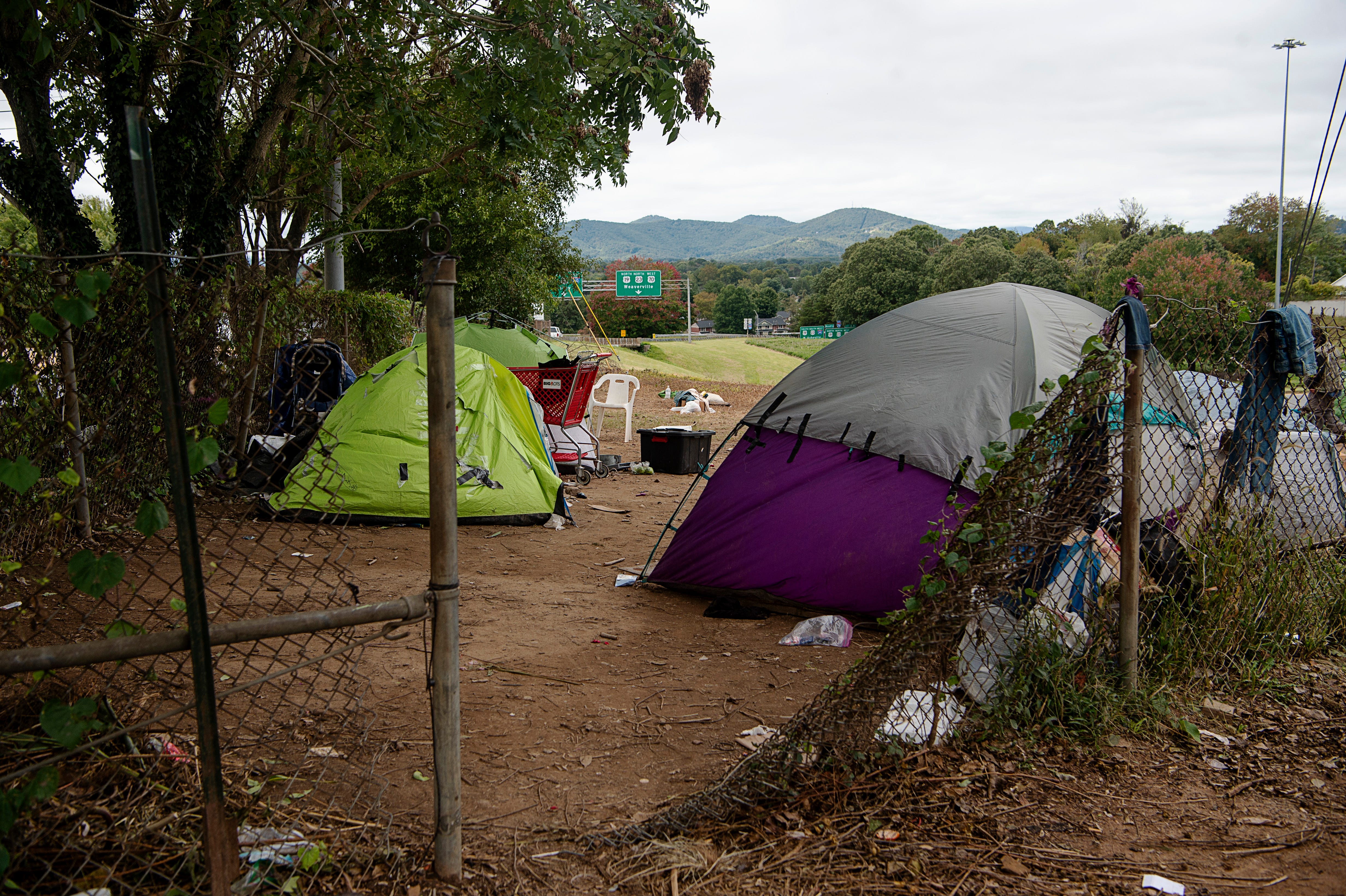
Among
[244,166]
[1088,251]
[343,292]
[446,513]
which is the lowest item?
[446,513]

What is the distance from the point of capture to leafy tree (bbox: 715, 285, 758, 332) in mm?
112188

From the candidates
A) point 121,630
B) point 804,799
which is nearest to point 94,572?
point 121,630

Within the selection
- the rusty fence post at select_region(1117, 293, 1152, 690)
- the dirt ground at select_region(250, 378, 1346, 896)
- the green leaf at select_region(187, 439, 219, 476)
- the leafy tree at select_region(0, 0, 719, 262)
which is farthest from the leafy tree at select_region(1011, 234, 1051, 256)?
the green leaf at select_region(187, 439, 219, 476)

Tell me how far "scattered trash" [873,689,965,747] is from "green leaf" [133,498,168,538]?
79.7 inches

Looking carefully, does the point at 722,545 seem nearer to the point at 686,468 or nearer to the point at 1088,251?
the point at 686,468

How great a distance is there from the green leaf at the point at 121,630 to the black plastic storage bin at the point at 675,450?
27.6ft

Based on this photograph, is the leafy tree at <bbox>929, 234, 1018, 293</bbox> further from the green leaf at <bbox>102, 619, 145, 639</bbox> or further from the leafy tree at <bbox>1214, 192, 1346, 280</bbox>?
Result: the green leaf at <bbox>102, 619, 145, 639</bbox>

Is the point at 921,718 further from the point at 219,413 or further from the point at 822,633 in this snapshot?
the point at 219,413

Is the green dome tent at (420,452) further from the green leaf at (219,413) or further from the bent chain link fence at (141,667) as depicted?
the green leaf at (219,413)

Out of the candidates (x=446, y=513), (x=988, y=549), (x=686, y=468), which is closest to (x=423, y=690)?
(x=446, y=513)

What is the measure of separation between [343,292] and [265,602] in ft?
20.9

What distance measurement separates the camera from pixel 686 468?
1027 centimetres

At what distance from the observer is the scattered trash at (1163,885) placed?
2.10 meters

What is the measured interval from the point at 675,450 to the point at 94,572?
28.6ft
